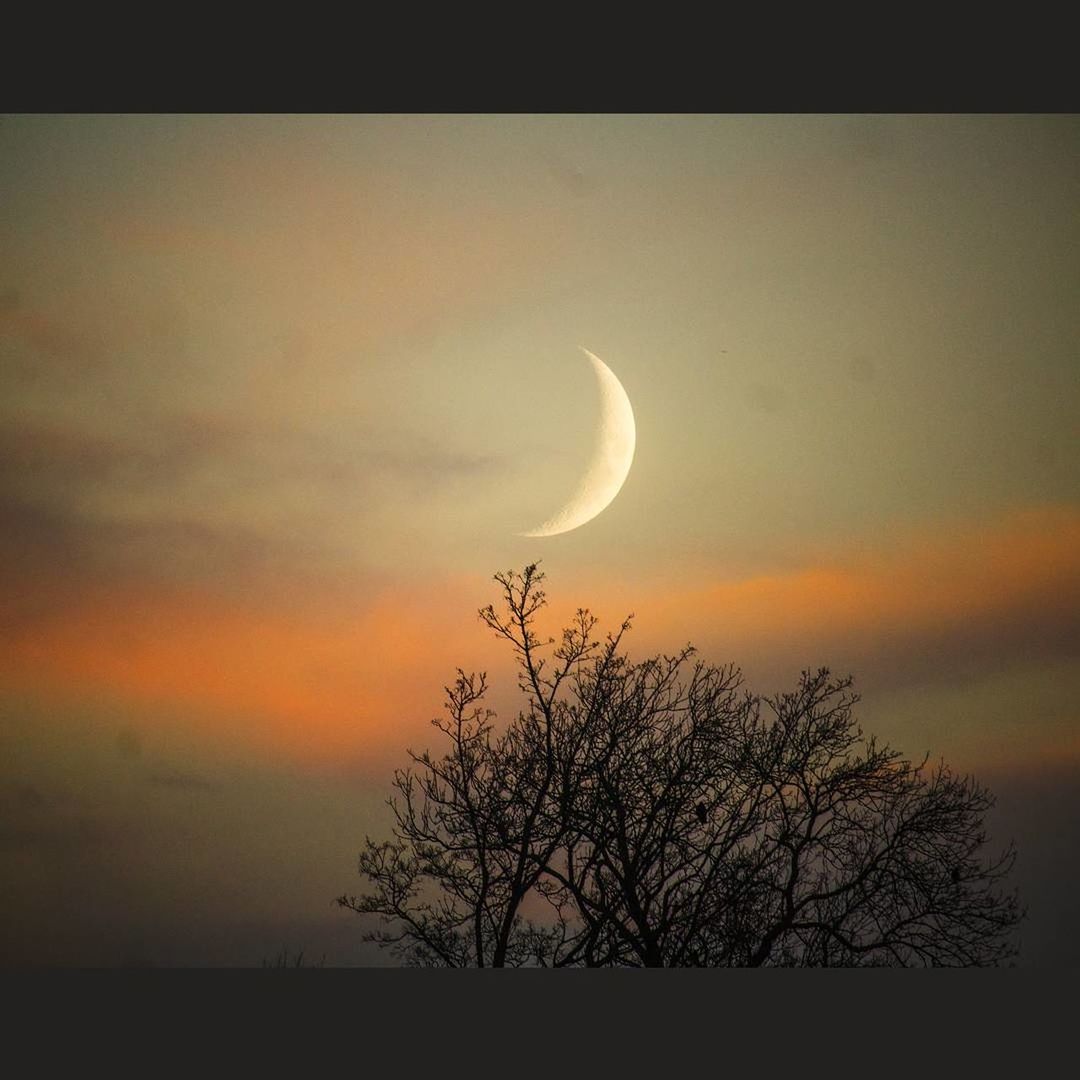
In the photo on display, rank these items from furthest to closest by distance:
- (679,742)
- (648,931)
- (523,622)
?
(523,622), (679,742), (648,931)

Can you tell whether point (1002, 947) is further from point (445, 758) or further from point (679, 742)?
point (445, 758)

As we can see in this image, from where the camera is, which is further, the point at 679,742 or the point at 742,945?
the point at 679,742

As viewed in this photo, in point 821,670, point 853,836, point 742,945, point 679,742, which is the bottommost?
point 742,945

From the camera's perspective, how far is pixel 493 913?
20.2m

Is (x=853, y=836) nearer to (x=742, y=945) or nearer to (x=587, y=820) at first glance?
(x=742, y=945)

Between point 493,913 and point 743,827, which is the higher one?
point 743,827

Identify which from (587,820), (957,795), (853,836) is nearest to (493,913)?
(587,820)

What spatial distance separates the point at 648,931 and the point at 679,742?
119 inches

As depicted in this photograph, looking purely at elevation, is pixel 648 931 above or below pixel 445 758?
below

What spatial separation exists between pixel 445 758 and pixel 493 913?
108 inches

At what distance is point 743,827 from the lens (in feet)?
65.4

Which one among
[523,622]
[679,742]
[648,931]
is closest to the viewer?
[648,931]

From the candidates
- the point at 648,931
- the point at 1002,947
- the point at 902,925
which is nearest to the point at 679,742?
the point at 648,931

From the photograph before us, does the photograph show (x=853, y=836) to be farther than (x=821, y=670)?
No
